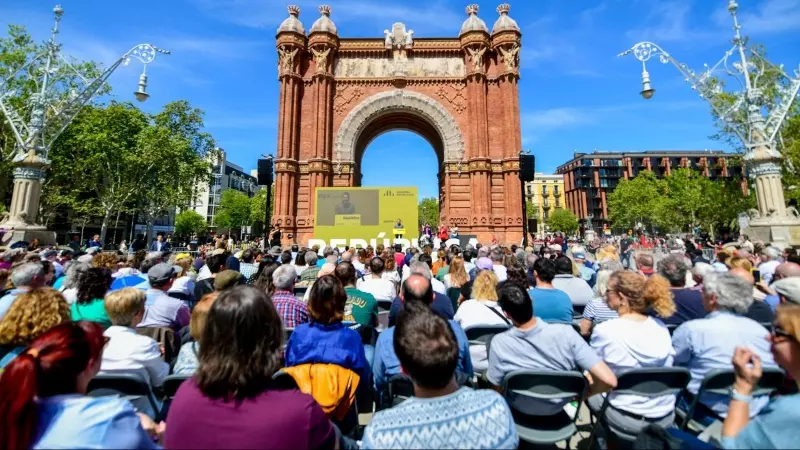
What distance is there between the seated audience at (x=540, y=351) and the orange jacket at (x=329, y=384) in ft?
4.42

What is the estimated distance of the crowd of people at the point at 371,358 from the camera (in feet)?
5.54

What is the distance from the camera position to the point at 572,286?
6.09 metres

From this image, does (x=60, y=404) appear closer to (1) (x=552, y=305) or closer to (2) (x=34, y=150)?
(1) (x=552, y=305)

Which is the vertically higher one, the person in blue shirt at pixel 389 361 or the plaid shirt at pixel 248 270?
the plaid shirt at pixel 248 270

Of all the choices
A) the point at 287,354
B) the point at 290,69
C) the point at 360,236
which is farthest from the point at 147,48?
the point at 287,354

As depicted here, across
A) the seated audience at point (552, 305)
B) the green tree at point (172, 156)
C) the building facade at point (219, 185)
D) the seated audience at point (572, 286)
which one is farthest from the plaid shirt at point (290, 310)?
the building facade at point (219, 185)

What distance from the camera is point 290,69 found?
2411 cm

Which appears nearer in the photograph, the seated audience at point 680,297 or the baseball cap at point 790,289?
the baseball cap at point 790,289

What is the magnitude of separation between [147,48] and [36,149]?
23.6ft

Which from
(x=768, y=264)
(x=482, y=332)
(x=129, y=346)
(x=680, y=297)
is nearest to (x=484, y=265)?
(x=482, y=332)

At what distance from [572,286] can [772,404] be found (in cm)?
432

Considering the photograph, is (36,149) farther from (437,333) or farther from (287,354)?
(437,333)

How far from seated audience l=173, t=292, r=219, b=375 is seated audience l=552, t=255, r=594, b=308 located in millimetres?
5248

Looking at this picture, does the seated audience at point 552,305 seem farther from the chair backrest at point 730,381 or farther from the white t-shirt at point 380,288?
the white t-shirt at point 380,288
